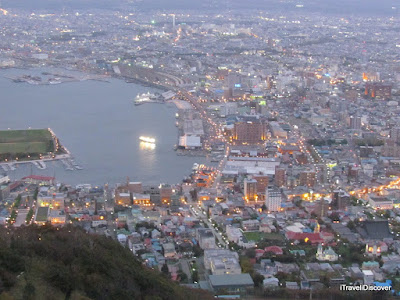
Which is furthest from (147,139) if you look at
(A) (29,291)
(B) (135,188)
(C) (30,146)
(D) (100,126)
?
(A) (29,291)

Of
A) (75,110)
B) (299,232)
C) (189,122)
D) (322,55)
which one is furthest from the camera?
(322,55)

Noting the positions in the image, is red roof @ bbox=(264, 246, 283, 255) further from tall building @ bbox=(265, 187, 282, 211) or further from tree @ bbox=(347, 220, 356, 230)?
tall building @ bbox=(265, 187, 282, 211)

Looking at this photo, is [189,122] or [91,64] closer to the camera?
[189,122]

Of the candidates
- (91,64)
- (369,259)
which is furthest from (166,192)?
(91,64)

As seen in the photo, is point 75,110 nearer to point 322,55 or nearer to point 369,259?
point 369,259

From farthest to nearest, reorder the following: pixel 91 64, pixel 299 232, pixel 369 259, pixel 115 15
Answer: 1. pixel 115 15
2. pixel 91 64
3. pixel 299 232
4. pixel 369 259

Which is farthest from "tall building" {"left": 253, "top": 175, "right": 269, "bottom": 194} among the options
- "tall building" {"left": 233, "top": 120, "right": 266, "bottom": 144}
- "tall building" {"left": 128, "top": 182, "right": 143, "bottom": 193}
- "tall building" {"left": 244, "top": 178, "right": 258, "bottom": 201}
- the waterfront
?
"tall building" {"left": 233, "top": 120, "right": 266, "bottom": 144}

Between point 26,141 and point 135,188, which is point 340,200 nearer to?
point 135,188
